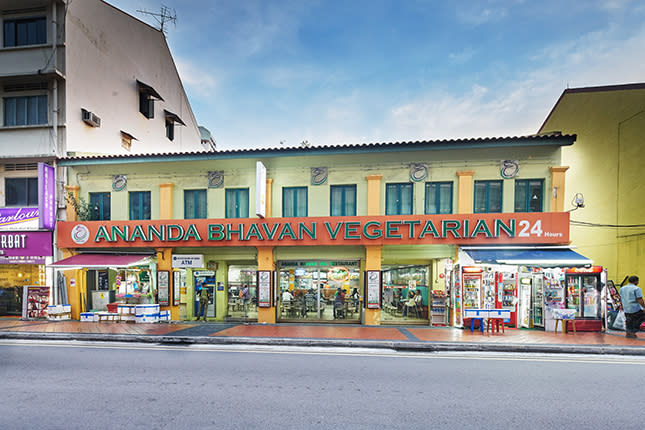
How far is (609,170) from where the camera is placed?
16.8 metres

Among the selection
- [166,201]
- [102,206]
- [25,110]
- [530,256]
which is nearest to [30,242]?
[102,206]

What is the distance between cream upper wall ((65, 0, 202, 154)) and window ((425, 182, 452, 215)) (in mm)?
15753

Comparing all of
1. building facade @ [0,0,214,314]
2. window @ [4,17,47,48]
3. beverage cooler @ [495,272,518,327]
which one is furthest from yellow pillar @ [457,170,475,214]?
A: window @ [4,17,47,48]

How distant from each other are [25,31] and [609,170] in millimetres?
28673

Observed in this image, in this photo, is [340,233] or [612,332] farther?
[340,233]

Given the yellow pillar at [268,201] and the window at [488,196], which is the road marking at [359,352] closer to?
the yellow pillar at [268,201]

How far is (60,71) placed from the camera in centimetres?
1419

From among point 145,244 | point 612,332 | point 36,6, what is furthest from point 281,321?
point 36,6

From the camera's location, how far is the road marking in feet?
26.1

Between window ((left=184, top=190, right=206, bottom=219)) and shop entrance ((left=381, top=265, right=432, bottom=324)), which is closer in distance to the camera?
shop entrance ((left=381, top=265, right=432, bottom=324))

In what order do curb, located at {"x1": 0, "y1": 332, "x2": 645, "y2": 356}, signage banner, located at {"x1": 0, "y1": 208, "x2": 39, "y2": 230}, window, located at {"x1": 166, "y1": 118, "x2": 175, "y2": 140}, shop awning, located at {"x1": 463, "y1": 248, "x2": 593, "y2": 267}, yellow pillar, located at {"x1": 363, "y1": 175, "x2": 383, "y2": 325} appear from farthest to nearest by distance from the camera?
window, located at {"x1": 166, "y1": 118, "x2": 175, "y2": 140} → signage banner, located at {"x1": 0, "y1": 208, "x2": 39, "y2": 230} → yellow pillar, located at {"x1": 363, "y1": 175, "x2": 383, "y2": 325} → shop awning, located at {"x1": 463, "y1": 248, "x2": 593, "y2": 267} → curb, located at {"x1": 0, "y1": 332, "x2": 645, "y2": 356}

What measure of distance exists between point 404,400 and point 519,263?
798cm

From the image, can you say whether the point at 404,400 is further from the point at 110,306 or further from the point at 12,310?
the point at 12,310

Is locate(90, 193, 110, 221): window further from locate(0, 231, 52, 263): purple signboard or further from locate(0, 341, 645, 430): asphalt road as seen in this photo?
locate(0, 341, 645, 430): asphalt road
